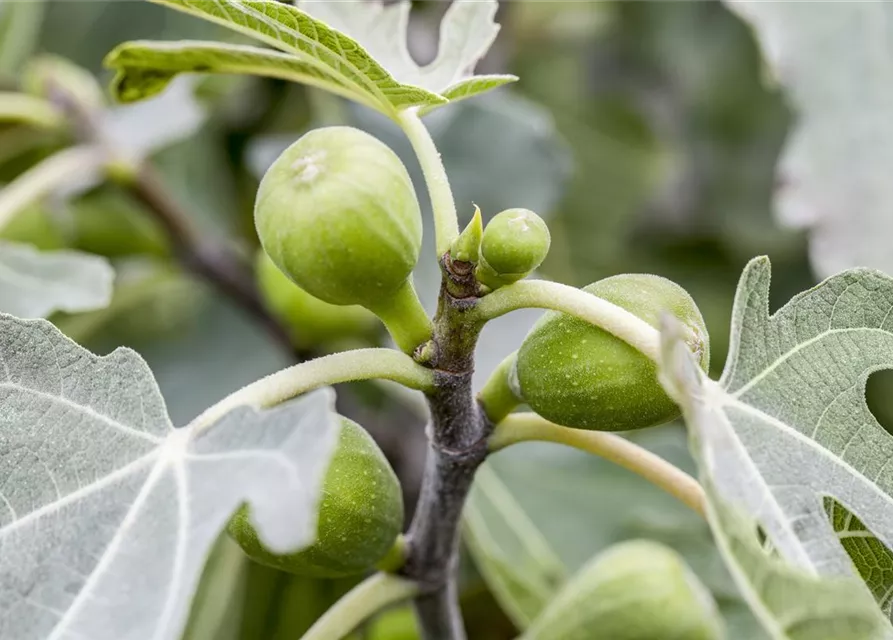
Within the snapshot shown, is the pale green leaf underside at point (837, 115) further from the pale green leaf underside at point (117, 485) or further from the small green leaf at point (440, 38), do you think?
the pale green leaf underside at point (117, 485)

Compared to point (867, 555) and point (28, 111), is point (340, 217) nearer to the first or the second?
point (867, 555)

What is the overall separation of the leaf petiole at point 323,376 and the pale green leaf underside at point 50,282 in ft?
1.06

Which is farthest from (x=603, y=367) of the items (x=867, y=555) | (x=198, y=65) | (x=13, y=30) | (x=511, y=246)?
(x=13, y=30)

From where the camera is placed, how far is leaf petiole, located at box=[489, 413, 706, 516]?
57cm

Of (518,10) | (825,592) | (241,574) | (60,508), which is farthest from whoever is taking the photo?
(518,10)

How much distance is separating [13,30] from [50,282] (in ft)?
1.91

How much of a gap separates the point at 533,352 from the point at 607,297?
1.9 inches

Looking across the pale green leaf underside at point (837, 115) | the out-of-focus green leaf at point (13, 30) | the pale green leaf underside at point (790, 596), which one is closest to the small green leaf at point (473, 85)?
the pale green leaf underside at point (790, 596)

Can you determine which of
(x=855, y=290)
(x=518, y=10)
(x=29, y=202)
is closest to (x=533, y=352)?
(x=855, y=290)

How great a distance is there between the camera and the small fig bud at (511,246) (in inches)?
18.3

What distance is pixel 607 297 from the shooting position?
523 mm

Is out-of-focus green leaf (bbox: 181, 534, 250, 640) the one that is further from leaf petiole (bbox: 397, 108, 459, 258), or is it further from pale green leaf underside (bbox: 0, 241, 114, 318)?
leaf petiole (bbox: 397, 108, 459, 258)

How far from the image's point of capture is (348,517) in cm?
53

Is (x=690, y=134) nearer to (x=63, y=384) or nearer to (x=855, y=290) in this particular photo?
(x=855, y=290)
